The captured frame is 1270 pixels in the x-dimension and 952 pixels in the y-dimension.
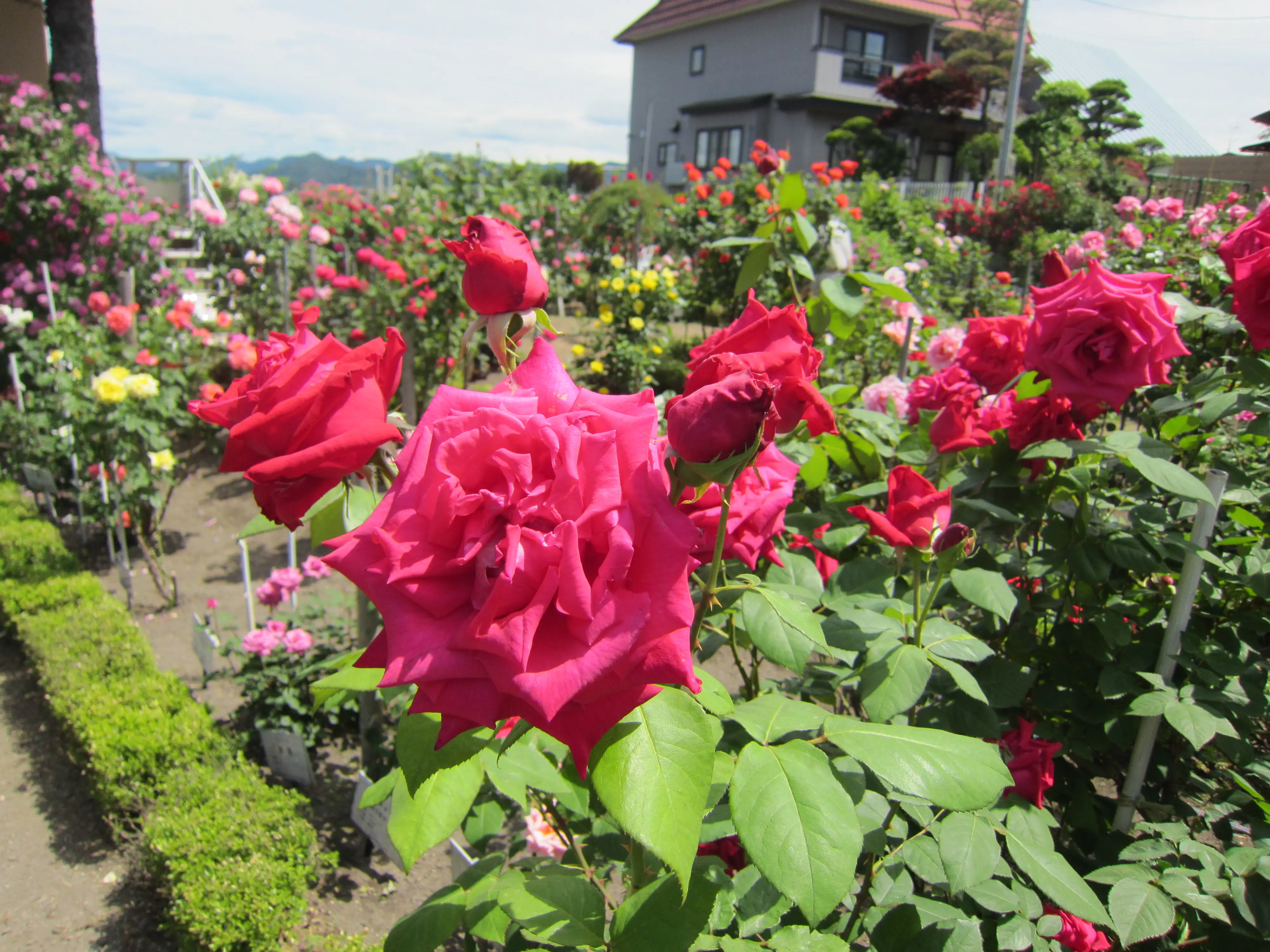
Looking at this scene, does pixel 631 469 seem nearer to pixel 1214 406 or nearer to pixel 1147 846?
pixel 1147 846

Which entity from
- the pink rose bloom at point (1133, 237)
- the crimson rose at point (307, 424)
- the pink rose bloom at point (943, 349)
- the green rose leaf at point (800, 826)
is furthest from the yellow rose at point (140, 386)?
the pink rose bloom at point (1133, 237)

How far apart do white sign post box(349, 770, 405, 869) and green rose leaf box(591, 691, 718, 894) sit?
1509mm

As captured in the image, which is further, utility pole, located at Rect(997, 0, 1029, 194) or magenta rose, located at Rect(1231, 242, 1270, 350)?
utility pole, located at Rect(997, 0, 1029, 194)

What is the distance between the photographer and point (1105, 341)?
3.39ft

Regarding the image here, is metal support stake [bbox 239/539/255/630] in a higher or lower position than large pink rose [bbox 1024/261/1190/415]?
lower

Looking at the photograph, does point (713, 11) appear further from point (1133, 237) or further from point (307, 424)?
point (307, 424)

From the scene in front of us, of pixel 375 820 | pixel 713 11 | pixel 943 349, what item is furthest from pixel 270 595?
pixel 713 11

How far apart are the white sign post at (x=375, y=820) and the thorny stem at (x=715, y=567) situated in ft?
4.60

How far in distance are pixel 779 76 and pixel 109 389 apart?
73.5 ft

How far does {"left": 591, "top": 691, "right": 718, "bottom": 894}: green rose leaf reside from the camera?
1.58ft

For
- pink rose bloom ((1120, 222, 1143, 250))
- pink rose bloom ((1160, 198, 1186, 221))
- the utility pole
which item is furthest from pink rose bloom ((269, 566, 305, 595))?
the utility pole

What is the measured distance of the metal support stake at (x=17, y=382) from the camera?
4312 mm

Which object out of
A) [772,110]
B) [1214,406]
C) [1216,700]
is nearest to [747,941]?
[1216,700]

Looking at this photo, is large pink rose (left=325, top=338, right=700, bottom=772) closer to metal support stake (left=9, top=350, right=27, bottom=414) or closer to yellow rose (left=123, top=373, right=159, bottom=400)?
yellow rose (left=123, top=373, right=159, bottom=400)
